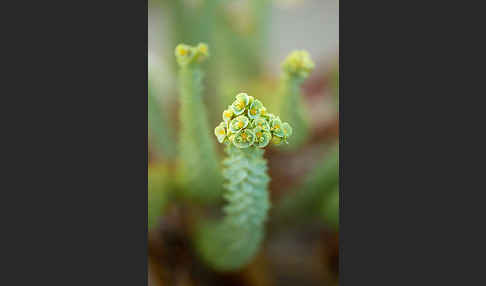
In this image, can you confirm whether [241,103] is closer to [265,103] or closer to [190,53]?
[190,53]

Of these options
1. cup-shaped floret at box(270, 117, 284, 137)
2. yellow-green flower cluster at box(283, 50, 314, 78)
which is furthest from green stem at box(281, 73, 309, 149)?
cup-shaped floret at box(270, 117, 284, 137)

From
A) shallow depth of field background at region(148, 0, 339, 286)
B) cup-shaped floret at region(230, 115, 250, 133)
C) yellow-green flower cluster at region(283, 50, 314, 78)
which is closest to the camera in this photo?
cup-shaped floret at region(230, 115, 250, 133)

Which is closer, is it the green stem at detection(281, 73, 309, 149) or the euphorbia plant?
the euphorbia plant

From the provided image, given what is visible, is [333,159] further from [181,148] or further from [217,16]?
[217,16]

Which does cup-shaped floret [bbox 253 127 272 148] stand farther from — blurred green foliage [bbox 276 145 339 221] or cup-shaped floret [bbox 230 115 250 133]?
blurred green foliage [bbox 276 145 339 221]

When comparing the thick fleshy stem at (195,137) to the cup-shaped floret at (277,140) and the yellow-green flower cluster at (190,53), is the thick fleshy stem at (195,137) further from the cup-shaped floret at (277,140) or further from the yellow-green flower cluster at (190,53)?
the cup-shaped floret at (277,140)

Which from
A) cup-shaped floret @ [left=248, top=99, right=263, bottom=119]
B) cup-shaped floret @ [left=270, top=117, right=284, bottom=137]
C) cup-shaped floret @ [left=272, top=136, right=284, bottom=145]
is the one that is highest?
cup-shaped floret @ [left=248, top=99, right=263, bottom=119]

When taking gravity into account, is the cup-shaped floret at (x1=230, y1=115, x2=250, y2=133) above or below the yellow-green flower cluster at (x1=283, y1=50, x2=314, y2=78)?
below

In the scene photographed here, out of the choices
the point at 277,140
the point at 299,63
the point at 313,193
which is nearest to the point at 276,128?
the point at 277,140

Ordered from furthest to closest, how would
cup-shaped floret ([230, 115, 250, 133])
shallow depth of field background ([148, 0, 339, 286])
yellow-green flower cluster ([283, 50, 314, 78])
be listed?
shallow depth of field background ([148, 0, 339, 286]), yellow-green flower cluster ([283, 50, 314, 78]), cup-shaped floret ([230, 115, 250, 133])
